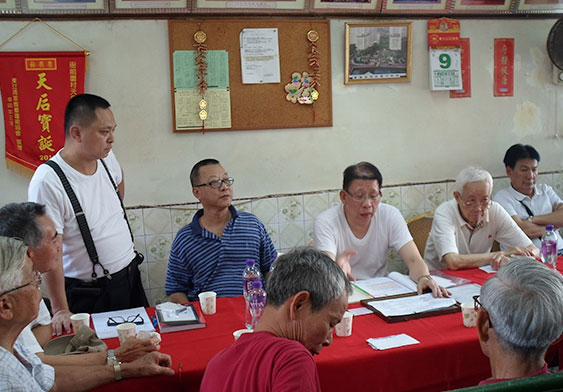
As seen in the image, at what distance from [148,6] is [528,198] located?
294 centimetres

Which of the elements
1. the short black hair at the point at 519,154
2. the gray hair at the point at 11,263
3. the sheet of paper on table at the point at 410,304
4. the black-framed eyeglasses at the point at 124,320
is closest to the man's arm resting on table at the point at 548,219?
the short black hair at the point at 519,154

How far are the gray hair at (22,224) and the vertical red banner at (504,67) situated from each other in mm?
3615

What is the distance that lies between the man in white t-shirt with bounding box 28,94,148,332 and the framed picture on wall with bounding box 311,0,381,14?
1.70 meters

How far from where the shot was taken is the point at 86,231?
290 centimetres

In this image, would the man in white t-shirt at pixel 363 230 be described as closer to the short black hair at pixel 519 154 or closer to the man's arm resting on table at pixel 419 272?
the man's arm resting on table at pixel 419 272

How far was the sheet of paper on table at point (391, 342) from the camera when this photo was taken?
2.09 meters

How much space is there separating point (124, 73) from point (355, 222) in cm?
177

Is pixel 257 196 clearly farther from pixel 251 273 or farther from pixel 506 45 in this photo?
pixel 506 45

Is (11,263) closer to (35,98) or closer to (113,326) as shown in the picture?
(113,326)

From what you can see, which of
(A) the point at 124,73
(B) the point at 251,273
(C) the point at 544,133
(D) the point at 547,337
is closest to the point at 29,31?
(A) the point at 124,73

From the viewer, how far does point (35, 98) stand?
11.7ft

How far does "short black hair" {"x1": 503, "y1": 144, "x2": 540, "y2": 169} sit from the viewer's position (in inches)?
164

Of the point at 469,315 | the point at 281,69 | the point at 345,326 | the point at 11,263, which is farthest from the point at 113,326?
the point at 281,69

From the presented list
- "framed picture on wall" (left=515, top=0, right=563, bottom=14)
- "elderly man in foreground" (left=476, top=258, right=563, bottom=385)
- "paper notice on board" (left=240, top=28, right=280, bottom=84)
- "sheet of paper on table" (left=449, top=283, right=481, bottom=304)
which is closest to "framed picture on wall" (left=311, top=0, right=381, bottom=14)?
"paper notice on board" (left=240, top=28, right=280, bottom=84)
